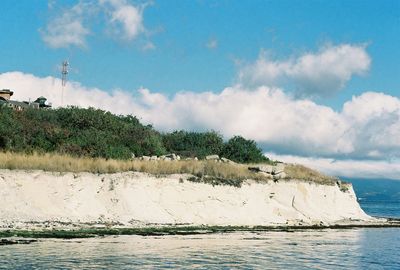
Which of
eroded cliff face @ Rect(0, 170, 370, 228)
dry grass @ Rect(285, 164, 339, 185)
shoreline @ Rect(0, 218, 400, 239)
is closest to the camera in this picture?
shoreline @ Rect(0, 218, 400, 239)

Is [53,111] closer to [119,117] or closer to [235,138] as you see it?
[119,117]

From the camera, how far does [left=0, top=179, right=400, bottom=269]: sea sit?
2808cm

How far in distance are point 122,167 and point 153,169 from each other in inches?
95.7

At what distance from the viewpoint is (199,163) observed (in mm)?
53969

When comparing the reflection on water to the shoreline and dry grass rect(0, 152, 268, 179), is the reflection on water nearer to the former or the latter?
the shoreline

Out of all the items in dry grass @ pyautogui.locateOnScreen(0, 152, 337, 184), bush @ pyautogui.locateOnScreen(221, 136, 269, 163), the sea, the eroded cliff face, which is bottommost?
the sea

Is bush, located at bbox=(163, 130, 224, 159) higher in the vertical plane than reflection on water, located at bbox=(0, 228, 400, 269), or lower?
higher

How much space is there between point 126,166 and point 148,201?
3484 mm

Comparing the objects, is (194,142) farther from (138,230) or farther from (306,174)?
(138,230)

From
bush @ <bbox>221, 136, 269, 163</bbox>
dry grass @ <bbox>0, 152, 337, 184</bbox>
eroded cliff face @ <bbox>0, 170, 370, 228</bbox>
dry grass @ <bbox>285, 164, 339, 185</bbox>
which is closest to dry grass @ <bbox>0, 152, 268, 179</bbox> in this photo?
dry grass @ <bbox>0, 152, 337, 184</bbox>

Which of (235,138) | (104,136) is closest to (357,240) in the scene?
(104,136)

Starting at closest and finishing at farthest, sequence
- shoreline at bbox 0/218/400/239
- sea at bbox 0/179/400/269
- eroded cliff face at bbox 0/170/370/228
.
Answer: sea at bbox 0/179/400/269 < shoreline at bbox 0/218/400/239 < eroded cliff face at bbox 0/170/370/228

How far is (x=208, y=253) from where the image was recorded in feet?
106

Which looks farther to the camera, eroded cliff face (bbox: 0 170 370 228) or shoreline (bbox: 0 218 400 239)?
eroded cliff face (bbox: 0 170 370 228)
